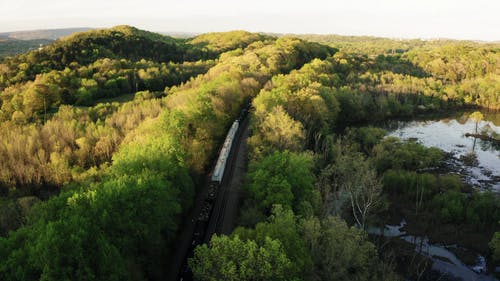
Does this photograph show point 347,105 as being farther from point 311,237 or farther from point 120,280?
point 120,280

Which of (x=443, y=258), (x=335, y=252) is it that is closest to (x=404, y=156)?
(x=443, y=258)

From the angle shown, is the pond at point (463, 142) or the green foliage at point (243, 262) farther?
the pond at point (463, 142)

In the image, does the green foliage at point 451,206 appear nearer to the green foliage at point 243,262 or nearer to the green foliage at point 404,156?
the green foliage at point 404,156

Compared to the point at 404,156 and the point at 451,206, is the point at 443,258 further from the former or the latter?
the point at 404,156

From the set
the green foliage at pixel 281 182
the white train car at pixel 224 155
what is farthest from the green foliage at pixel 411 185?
the white train car at pixel 224 155

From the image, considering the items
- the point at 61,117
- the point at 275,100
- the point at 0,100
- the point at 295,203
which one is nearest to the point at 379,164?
the point at 275,100

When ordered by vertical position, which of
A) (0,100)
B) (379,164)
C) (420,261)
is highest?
(0,100)
